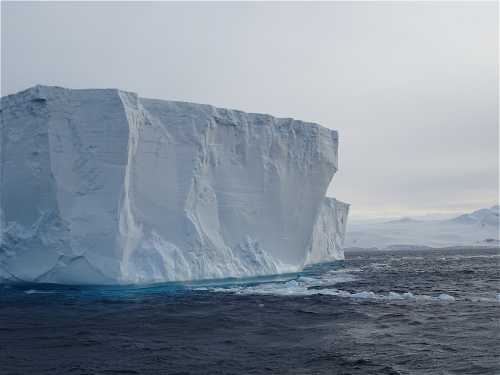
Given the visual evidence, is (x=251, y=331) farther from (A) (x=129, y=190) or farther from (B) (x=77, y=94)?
(B) (x=77, y=94)

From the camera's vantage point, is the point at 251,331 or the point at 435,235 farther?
the point at 435,235

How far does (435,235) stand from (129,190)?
3045 inches

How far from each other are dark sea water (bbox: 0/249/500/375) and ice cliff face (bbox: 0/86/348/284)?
1.37 metres

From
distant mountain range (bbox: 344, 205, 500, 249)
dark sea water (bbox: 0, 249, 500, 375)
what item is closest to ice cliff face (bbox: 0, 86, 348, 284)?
dark sea water (bbox: 0, 249, 500, 375)

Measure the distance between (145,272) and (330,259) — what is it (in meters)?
19.8

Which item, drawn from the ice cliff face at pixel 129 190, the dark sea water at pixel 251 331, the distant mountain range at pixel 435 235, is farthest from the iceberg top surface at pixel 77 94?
the distant mountain range at pixel 435 235

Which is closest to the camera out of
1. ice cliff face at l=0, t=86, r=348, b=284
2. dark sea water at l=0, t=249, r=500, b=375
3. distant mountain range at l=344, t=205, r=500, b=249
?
dark sea water at l=0, t=249, r=500, b=375

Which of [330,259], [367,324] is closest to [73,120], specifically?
[367,324]

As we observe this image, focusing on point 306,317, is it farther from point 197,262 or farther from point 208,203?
point 208,203

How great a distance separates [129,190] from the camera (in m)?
18.9

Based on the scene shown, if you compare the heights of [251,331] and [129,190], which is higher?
[129,190]

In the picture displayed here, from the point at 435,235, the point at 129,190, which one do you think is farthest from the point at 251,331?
the point at 435,235

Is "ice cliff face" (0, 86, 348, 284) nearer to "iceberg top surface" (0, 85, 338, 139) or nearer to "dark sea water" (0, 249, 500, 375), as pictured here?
"iceberg top surface" (0, 85, 338, 139)

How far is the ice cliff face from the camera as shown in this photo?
17.6 m
